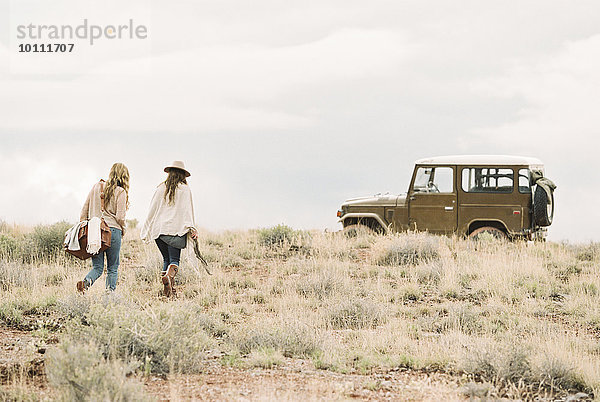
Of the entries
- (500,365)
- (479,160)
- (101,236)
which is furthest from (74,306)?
(479,160)

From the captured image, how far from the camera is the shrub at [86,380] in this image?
5.32 meters

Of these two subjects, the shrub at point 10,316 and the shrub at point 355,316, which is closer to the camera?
the shrub at point 10,316

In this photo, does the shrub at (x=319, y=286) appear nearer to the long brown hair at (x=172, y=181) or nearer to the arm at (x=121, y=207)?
the long brown hair at (x=172, y=181)

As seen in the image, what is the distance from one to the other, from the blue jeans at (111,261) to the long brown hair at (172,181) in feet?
3.65

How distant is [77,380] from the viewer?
5.44 metres

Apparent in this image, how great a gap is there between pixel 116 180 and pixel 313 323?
3.62 metres

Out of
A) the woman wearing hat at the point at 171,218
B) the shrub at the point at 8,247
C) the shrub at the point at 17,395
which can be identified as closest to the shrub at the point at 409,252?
the woman wearing hat at the point at 171,218

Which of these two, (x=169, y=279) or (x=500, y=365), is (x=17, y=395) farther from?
(x=169, y=279)

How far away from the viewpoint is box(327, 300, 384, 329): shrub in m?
9.70

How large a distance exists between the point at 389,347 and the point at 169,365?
271 centimetres

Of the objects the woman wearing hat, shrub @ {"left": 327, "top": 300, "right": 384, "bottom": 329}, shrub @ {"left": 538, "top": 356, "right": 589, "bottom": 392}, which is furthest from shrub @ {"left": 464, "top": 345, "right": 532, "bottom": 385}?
the woman wearing hat

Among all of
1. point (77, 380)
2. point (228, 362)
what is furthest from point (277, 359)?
point (77, 380)

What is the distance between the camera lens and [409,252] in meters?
15.3

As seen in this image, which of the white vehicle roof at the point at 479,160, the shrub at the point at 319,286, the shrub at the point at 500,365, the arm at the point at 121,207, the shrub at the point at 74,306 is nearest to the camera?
the shrub at the point at 500,365
